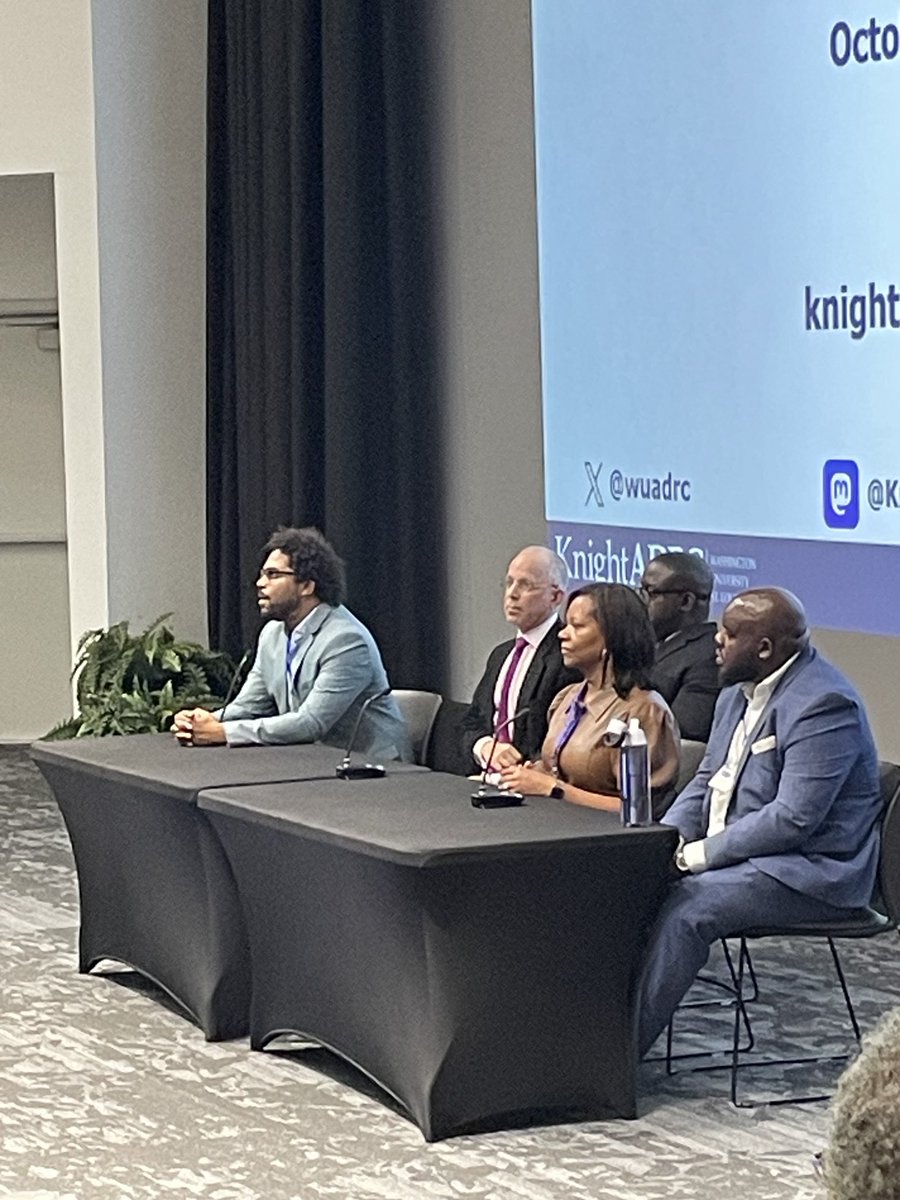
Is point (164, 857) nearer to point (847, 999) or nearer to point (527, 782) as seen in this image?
point (527, 782)

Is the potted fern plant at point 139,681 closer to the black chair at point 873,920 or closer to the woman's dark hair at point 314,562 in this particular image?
the woman's dark hair at point 314,562

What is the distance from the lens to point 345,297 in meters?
8.24

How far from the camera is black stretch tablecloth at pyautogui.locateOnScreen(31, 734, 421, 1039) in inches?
185

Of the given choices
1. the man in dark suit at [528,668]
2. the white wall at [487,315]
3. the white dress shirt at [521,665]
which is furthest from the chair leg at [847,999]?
the white wall at [487,315]

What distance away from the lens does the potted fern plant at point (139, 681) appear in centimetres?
802

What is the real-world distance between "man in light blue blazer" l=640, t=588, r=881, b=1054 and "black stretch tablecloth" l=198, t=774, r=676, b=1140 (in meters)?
0.17

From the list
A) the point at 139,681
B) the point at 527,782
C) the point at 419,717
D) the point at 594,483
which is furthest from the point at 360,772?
the point at 139,681

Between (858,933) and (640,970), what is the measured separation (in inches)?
18.6

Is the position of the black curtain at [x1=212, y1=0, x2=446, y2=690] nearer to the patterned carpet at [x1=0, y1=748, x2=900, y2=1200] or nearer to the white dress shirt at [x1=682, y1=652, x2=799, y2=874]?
the patterned carpet at [x1=0, y1=748, x2=900, y2=1200]

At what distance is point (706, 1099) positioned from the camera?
163 inches

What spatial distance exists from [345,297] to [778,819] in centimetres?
459

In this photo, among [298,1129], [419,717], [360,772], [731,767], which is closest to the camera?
[298,1129]

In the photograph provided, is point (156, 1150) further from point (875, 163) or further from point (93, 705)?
point (93, 705)

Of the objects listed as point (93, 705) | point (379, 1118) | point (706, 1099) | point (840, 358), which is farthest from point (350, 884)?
point (93, 705)
